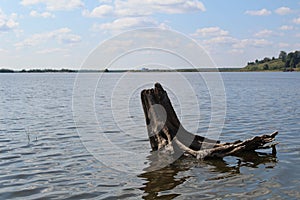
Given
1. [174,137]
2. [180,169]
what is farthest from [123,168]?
[174,137]

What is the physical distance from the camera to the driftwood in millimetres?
14414

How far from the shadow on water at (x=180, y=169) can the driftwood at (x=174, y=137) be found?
31 centimetres

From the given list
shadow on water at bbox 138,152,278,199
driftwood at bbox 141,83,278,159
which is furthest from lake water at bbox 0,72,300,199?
driftwood at bbox 141,83,278,159

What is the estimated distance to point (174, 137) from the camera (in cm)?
1473

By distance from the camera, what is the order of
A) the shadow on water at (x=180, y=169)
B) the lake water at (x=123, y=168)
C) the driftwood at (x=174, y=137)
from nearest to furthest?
the lake water at (x=123, y=168) < the shadow on water at (x=180, y=169) < the driftwood at (x=174, y=137)

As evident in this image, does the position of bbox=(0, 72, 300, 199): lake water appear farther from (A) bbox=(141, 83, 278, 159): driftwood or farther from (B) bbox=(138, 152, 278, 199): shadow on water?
(A) bbox=(141, 83, 278, 159): driftwood

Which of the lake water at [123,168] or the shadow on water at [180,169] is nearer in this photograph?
the lake water at [123,168]

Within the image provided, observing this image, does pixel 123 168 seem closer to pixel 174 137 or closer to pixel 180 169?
pixel 180 169

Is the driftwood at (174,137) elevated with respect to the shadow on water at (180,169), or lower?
elevated

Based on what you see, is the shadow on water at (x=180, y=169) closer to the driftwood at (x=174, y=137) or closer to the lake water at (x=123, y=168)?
the lake water at (x=123, y=168)

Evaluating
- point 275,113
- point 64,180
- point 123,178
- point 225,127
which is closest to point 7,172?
point 64,180

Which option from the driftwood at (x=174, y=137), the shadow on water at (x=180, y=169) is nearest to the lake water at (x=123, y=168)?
the shadow on water at (x=180, y=169)

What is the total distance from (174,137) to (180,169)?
1.53 metres

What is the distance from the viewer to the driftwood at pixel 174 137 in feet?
47.3
